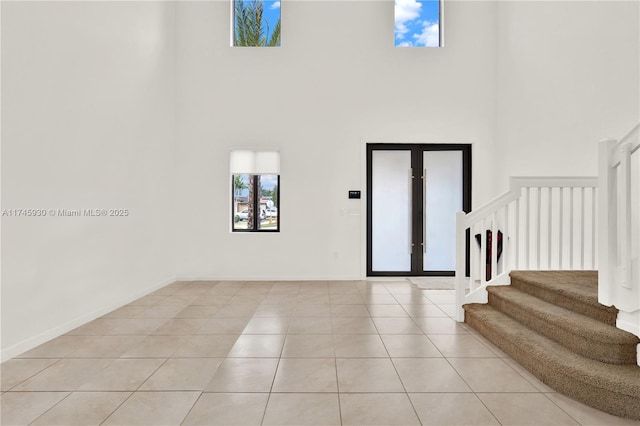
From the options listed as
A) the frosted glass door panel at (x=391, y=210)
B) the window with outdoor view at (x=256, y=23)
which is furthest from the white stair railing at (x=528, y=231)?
the window with outdoor view at (x=256, y=23)

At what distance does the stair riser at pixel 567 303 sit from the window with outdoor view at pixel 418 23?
14.7 feet

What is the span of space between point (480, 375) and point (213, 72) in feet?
18.9

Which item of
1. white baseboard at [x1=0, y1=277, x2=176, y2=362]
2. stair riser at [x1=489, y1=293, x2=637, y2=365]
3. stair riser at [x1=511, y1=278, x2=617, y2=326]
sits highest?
stair riser at [x1=511, y1=278, x2=617, y2=326]

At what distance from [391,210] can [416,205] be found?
0.44 metres

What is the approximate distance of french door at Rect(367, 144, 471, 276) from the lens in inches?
244

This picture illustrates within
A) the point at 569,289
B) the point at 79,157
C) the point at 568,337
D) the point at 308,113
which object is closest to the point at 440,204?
the point at 308,113

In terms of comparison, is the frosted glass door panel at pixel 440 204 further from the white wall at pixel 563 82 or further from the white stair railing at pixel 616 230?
the white stair railing at pixel 616 230

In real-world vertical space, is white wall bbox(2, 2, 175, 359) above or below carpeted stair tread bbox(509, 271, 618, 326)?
above

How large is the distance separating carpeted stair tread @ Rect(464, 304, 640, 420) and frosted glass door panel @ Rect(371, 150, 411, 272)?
10.5 ft

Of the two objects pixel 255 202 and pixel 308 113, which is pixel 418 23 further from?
pixel 255 202

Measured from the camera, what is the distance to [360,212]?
6.02 m

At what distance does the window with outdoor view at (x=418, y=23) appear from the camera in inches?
244

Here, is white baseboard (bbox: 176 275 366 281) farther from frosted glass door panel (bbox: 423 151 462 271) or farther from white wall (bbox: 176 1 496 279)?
frosted glass door panel (bbox: 423 151 462 271)

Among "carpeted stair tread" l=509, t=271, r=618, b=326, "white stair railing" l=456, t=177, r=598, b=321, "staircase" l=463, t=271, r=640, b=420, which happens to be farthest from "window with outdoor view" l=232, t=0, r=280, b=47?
"staircase" l=463, t=271, r=640, b=420
